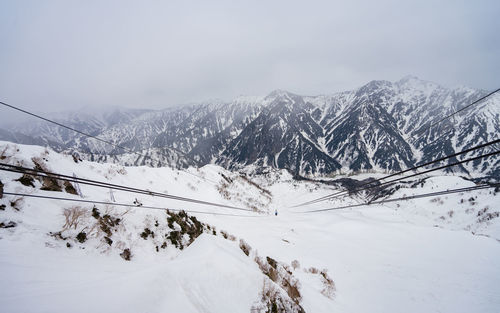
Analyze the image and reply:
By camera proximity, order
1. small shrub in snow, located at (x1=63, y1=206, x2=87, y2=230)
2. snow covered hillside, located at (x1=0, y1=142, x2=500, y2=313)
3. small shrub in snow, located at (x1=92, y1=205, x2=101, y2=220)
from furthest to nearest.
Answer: small shrub in snow, located at (x1=92, y1=205, x2=101, y2=220) → small shrub in snow, located at (x1=63, y1=206, x2=87, y2=230) → snow covered hillside, located at (x1=0, y1=142, x2=500, y2=313)

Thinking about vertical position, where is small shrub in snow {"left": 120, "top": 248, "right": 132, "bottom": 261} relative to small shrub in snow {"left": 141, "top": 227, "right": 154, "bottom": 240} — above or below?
below

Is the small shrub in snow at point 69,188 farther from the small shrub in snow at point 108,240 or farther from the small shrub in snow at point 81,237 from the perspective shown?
the small shrub in snow at point 108,240

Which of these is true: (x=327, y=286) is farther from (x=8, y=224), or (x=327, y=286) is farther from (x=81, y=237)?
(x=8, y=224)

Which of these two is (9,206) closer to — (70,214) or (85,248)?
(70,214)

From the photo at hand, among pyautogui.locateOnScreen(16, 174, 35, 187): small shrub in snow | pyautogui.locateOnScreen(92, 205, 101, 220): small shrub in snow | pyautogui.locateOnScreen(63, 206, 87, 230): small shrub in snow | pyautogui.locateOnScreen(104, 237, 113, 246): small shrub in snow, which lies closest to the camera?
pyautogui.locateOnScreen(63, 206, 87, 230): small shrub in snow

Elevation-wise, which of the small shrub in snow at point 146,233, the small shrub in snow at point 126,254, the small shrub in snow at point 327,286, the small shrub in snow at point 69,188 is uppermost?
the small shrub in snow at point 69,188

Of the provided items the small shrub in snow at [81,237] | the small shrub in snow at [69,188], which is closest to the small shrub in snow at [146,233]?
the small shrub in snow at [81,237]

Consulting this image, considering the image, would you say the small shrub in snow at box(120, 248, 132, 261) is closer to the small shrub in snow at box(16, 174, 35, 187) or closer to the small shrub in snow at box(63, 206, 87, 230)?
the small shrub in snow at box(63, 206, 87, 230)

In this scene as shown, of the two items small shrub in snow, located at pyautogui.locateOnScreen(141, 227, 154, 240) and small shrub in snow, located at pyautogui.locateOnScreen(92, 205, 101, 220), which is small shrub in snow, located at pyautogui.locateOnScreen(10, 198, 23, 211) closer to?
small shrub in snow, located at pyautogui.locateOnScreen(92, 205, 101, 220)

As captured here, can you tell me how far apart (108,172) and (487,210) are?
55.5 meters

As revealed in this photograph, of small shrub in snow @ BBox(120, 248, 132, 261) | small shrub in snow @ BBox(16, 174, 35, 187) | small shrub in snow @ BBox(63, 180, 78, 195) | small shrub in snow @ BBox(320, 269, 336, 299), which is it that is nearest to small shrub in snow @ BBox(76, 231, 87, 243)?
small shrub in snow @ BBox(120, 248, 132, 261)

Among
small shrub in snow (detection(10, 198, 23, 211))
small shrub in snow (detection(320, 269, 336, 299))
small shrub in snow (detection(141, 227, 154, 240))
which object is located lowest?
small shrub in snow (detection(320, 269, 336, 299))

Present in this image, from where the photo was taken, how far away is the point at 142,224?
35.1 feet

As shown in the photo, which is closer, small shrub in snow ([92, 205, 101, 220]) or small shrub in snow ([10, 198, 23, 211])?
small shrub in snow ([10, 198, 23, 211])
